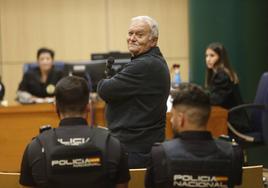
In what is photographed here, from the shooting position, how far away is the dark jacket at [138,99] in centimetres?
282

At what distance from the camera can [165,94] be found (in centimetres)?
292

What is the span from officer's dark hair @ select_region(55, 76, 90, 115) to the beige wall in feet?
17.4

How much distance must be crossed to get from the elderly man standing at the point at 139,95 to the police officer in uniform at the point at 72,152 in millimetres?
719

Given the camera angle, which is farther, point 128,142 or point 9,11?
point 9,11

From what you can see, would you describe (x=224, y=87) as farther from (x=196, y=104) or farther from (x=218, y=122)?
(x=196, y=104)

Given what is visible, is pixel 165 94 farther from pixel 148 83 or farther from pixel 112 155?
pixel 112 155

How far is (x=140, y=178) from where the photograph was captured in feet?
8.02

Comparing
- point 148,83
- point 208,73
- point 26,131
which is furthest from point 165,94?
point 208,73

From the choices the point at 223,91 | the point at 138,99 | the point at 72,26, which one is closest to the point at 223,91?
the point at 223,91

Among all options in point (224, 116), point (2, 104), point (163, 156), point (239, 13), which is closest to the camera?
point (163, 156)

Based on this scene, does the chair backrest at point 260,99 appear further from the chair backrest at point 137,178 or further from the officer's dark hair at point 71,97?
the officer's dark hair at point 71,97

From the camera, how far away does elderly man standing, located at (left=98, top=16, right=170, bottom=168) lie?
282cm

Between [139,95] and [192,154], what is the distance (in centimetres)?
87

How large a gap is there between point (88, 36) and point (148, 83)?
15.2 feet
